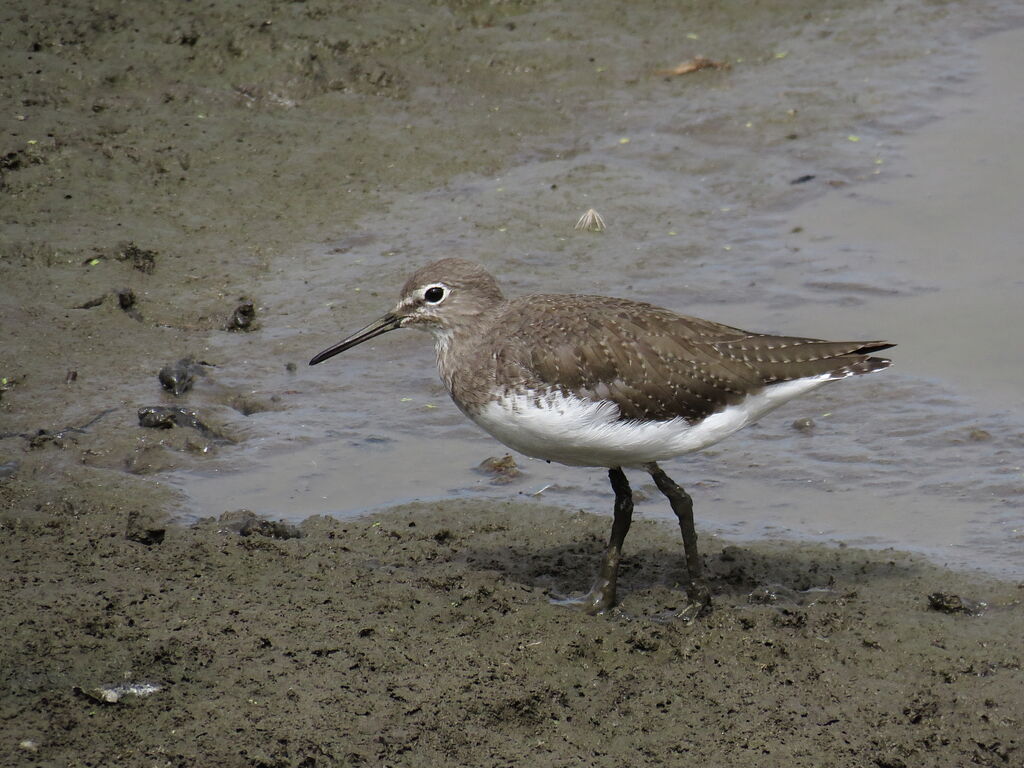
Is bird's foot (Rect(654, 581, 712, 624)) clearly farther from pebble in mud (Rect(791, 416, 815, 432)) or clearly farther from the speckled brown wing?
pebble in mud (Rect(791, 416, 815, 432))

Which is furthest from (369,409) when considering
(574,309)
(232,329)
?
(574,309)

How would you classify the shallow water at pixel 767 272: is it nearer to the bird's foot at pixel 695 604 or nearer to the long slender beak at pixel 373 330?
the bird's foot at pixel 695 604

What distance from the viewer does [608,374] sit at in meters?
7.04

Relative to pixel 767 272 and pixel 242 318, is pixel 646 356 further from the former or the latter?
pixel 767 272

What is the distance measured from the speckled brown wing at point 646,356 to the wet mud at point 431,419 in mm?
1214

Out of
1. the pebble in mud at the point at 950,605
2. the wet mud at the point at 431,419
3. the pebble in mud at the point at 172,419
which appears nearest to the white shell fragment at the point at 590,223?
the wet mud at the point at 431,419

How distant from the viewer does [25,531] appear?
7645 millimetres

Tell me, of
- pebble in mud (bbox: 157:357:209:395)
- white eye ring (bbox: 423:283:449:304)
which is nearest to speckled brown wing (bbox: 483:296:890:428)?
white eye ring (bbox: 423:283:449:304)

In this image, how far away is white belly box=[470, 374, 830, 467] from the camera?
22.7 feet

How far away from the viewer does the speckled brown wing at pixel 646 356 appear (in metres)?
7.01

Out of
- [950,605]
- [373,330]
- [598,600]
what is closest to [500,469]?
[373,330]

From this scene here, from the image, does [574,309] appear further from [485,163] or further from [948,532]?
[485,163]

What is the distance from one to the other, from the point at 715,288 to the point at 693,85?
4007mm

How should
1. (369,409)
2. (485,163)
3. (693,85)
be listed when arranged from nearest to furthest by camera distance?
(369,409) < (485,163) < (693,85)
